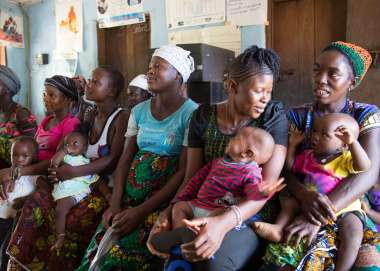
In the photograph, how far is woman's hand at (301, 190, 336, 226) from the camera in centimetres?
140

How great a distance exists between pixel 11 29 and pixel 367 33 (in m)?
4.43

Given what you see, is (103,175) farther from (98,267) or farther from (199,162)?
(199,162)

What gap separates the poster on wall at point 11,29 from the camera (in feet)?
16.6

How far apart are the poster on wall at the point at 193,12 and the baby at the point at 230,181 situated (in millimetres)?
2436

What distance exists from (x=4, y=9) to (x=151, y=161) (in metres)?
4.26

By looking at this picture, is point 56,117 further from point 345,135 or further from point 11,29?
point 11,29

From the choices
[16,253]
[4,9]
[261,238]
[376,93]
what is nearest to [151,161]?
[261,238]

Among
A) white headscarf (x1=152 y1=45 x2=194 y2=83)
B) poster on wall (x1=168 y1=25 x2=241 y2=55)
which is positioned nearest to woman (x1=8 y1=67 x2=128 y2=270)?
white headscarf (x1=152 y1=45 x2=194 y2=83)

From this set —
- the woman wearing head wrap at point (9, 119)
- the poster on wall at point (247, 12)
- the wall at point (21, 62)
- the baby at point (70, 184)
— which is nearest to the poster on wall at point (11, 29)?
the wall at point (21, 62)

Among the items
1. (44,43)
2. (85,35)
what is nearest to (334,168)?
(85,35)

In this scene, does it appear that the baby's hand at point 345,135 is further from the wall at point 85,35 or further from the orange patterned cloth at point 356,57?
the wall at point 85,35

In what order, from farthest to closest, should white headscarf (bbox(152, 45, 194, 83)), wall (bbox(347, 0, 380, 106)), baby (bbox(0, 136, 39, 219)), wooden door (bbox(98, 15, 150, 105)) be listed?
1. wooden door (bbox(98, 15, 150, 105))
2. wall (bbox(347, 0, 380, 106))
3. baby (bbox(0, 136, 39, 219))
4. white headscarf (bbox(152, 45, 194, 83))

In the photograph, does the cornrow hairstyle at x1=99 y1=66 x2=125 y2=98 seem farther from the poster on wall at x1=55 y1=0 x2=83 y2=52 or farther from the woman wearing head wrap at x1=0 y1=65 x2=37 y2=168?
the poster on wall at x1=55 y1=0 x2=83 y2=52

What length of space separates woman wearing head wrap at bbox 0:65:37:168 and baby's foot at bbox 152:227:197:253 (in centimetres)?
164
